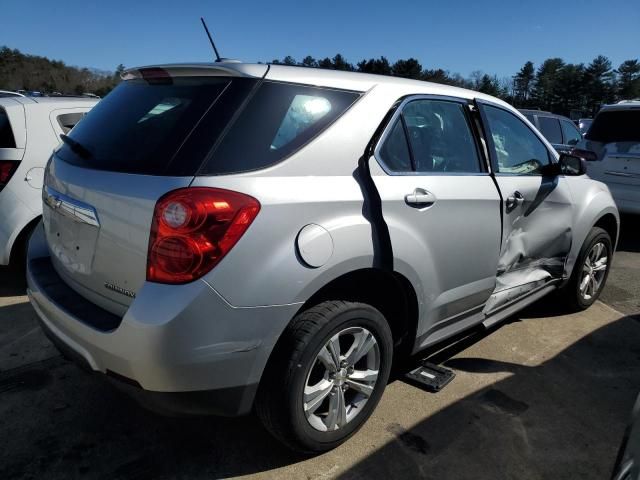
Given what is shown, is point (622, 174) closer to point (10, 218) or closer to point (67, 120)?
point (67, 120)

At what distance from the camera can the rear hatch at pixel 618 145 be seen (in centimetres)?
654

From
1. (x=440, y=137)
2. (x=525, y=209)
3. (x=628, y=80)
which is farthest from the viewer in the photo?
(x=628, y=80)

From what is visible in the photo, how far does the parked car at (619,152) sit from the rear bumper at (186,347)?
627 cm

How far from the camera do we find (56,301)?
7.29ft

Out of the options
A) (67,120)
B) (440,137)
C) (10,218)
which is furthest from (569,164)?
(10,218)

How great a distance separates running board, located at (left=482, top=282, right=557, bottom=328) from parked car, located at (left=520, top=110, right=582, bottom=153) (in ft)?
22.3

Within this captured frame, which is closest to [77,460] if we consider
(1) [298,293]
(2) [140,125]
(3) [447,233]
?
(1) [298,293]

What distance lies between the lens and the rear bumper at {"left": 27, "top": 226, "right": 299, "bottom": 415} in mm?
1778

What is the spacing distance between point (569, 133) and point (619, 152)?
13.8 feet

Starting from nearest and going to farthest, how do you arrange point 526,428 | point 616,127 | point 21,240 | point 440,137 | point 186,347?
1. point 186,347
2. point 526,428
3. point 440,137
4. point 21,240
5. point 616,127

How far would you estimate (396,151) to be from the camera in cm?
245

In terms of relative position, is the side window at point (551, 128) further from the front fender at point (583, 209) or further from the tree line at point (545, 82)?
the tree line at point (545, 82)

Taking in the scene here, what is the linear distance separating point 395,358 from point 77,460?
1684 mm

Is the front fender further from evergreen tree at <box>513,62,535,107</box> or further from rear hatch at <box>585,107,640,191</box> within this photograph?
evergreen tree at <box>513,62,535,107</box>
